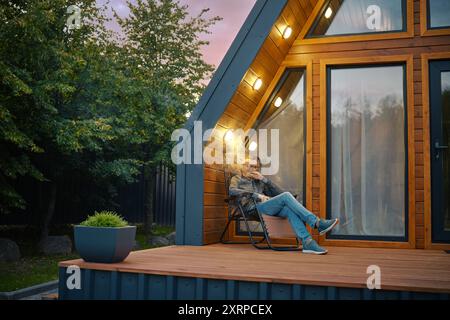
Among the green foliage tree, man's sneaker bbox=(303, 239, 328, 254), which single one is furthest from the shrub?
the green foliage tree

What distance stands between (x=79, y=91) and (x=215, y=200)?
4.45m

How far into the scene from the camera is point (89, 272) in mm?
3160

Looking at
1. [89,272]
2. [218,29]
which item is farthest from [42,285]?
[218,29]

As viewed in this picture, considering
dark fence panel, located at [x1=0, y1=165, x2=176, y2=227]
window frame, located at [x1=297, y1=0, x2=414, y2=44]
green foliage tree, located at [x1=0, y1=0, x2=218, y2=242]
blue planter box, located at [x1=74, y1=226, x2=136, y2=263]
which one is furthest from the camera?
dark fence panel, located at [x1=0, y1=165, x2=176, y2=227]

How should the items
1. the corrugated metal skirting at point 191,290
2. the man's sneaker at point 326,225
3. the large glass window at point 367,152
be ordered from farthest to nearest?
the large glass window at point 367,152, the man's sneaker at point 326,225, the corrugated metal skirting at point 191,290

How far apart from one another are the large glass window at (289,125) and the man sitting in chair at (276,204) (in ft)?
1.27

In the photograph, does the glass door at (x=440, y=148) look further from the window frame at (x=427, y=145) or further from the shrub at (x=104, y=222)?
the shrub at (x=104, y=222)

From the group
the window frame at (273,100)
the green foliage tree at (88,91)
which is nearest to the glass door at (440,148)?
the window frame at (273,100)

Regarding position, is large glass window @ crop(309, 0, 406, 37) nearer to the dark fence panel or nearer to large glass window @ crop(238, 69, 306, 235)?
large glass window @ crop(238, 69, 306, 235)

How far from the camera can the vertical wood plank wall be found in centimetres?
489

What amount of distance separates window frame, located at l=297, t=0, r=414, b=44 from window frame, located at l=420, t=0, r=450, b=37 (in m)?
0.10

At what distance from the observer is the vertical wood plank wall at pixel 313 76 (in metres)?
4.89

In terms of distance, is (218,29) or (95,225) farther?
(218,29)
